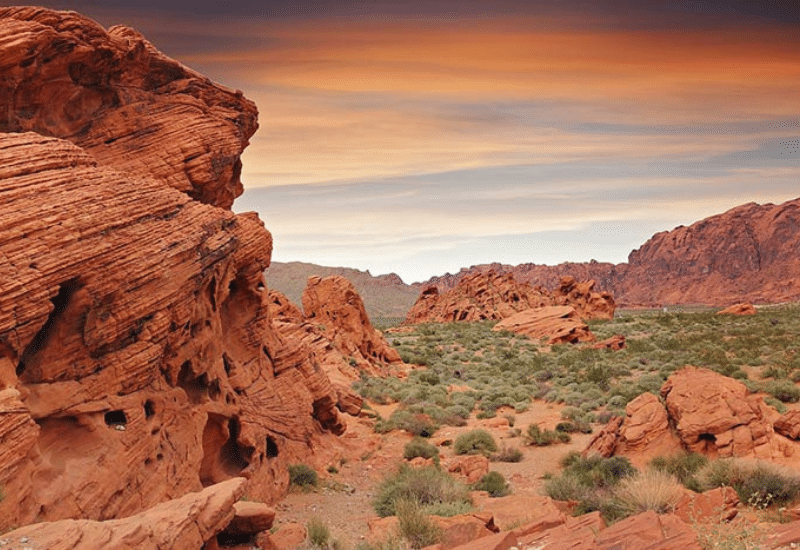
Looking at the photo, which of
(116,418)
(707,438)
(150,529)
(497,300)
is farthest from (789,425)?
(497,300)

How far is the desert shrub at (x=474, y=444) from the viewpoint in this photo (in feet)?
64.5

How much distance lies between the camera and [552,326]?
51781 millimetres

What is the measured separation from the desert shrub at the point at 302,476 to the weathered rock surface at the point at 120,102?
6.49 meters

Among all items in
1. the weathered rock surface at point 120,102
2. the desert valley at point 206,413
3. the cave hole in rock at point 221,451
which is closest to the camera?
the desert valley at point 206,413

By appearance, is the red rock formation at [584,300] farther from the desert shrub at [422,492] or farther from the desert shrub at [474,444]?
the desert shrub at [422,492]

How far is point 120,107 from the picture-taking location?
48.1 feet

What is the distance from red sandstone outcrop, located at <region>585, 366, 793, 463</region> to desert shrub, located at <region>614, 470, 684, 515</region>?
3869 mm

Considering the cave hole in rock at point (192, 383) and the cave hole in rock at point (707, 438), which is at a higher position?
the cave hole in rock at point (192, 383)

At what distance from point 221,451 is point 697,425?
10.3 m

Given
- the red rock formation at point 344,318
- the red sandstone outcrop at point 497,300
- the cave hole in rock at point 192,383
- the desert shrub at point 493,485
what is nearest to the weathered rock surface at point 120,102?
the cave hole in rock at point 192,383

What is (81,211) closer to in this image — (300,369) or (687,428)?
(300,369)

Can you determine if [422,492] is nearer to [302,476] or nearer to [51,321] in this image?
[302,476]

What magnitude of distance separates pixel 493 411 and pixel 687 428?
417 inches

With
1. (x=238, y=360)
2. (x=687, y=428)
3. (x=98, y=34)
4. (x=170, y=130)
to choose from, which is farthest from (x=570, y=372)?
(x=98, y=34)
